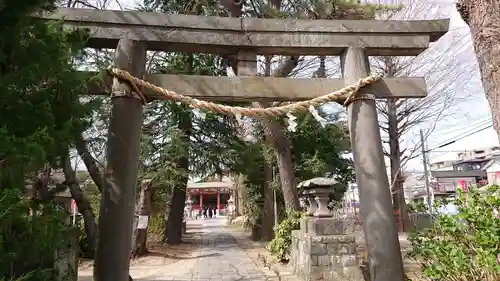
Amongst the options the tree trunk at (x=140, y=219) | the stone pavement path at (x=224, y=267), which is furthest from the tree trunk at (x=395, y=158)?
the tree trunk at (x=140, y=219)

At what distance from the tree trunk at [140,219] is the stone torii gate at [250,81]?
7.14 meters

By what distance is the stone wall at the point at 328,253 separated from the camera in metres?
7.39

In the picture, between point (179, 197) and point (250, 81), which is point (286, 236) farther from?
point (179, 197)

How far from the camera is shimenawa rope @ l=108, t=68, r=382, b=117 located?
158 inches

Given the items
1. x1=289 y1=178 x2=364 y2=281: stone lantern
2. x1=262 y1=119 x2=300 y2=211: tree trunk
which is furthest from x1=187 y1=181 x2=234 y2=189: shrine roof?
x1=289 y1=178 x2=364 y2=281: stone lantern

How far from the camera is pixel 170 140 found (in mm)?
12812

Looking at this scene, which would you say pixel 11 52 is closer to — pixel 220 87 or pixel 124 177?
pixel 124 177

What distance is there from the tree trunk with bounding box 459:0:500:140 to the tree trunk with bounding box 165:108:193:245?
10320 mm

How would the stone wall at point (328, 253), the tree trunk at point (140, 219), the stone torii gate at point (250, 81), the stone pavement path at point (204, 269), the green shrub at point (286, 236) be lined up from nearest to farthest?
the stone torii gate at point (250, 81) < the stone wall at point (328, 253) < the stone pavement path at point (204, 269) < the green shrub at point (286, 236) < the tree trunk at point (140, 219)

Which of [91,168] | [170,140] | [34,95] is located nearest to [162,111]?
[170,140]

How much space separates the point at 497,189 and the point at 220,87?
10.8 ft

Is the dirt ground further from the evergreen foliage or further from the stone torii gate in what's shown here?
the evergreen foliage

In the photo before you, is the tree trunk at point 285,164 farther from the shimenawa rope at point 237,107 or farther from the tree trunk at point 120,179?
the tree trunk at point 120,179

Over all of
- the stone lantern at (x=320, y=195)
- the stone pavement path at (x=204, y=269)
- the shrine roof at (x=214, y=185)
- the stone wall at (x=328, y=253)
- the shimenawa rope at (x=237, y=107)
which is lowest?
the stone pavement path at (x=204, y=269)
